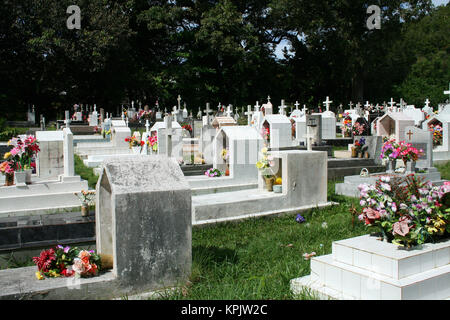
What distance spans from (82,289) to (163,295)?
0.70 meters

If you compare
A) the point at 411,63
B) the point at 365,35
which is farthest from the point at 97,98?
the point at 411,63

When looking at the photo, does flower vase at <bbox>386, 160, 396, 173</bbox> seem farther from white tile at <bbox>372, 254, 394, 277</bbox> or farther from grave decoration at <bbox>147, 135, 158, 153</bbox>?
white tile at <bbox>372, 254, 394, 277</bbox>

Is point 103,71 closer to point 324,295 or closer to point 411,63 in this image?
point 411,63

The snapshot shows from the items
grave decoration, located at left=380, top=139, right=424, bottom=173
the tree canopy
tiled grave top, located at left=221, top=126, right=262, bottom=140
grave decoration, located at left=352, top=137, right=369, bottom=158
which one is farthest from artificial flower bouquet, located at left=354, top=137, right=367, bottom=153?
the tree canopy

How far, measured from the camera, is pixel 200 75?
3562 centimetres

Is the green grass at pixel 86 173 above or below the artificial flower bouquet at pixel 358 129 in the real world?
below

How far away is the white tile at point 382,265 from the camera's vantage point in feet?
12.4

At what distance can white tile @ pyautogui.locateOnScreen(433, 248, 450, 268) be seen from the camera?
400cm

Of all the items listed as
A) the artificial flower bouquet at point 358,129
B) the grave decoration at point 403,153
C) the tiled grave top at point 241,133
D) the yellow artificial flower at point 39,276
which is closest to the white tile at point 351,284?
the yellow artificial flower at point 39,276

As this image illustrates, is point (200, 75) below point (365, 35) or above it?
below

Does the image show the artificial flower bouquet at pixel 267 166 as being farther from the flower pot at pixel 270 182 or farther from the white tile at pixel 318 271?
the white tile at pixel 318 271

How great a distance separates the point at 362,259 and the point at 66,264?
2.58 m

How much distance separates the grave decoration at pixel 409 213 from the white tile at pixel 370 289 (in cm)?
50

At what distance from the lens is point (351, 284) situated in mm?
3953
